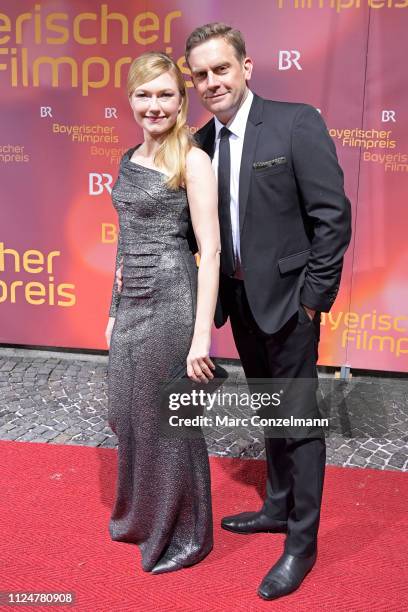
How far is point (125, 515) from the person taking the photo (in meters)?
3.03

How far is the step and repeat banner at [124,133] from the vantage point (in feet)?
14.9

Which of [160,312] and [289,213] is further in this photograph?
[160,312]

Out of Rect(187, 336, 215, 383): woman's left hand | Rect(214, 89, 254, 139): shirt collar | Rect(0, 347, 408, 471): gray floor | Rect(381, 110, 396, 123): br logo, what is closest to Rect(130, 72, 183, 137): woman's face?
Rect(214, 89, 254, 139): shirt collar

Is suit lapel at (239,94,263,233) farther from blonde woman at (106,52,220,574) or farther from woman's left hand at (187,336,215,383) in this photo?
woman's left hand at (187,336,215,383)

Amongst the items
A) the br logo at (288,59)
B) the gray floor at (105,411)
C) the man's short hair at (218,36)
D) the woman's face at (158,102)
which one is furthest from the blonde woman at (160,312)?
the br logo at (288,59)

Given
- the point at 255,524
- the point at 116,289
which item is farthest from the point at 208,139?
the point at 255,524

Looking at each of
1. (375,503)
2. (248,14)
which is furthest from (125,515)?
(248,14)

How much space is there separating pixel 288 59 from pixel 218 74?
2.31 meters

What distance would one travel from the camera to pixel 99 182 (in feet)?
16.6

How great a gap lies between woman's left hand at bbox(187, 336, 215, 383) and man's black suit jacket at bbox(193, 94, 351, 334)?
0.24m

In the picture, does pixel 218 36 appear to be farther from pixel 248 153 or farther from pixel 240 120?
pixel 248 153

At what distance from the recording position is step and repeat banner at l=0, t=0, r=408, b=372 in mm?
4543

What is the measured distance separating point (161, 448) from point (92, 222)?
2.73 meters

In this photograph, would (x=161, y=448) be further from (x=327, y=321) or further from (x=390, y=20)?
(x=390, y=20)
